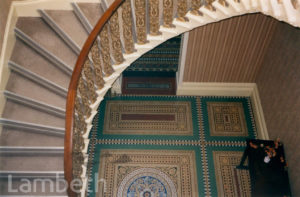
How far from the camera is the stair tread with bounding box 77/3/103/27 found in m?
4.54

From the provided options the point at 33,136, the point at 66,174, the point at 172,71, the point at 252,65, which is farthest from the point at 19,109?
the point at 252,65

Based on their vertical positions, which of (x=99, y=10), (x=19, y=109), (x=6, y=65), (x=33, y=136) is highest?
(x=99, y=10)

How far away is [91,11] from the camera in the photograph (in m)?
4.59

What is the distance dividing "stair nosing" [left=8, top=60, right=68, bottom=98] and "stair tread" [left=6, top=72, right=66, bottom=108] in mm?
62

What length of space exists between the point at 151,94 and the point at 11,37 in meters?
2.98

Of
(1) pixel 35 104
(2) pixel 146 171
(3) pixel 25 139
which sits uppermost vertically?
(1) pixel 35 104

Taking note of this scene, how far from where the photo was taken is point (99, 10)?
15.1 feet

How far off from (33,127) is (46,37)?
136 cm

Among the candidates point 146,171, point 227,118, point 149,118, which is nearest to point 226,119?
point 227,118

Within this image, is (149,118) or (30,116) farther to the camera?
(149,118)

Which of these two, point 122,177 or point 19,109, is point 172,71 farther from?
point 19,109

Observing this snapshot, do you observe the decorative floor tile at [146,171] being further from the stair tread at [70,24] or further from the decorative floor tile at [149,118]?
the stair tread at [70,24]

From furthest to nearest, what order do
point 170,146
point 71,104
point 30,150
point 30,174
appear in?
point 170,146 < point 30,150 < point 30,174 < point 71,104

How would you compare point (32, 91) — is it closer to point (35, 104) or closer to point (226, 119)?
point (35, 104)
